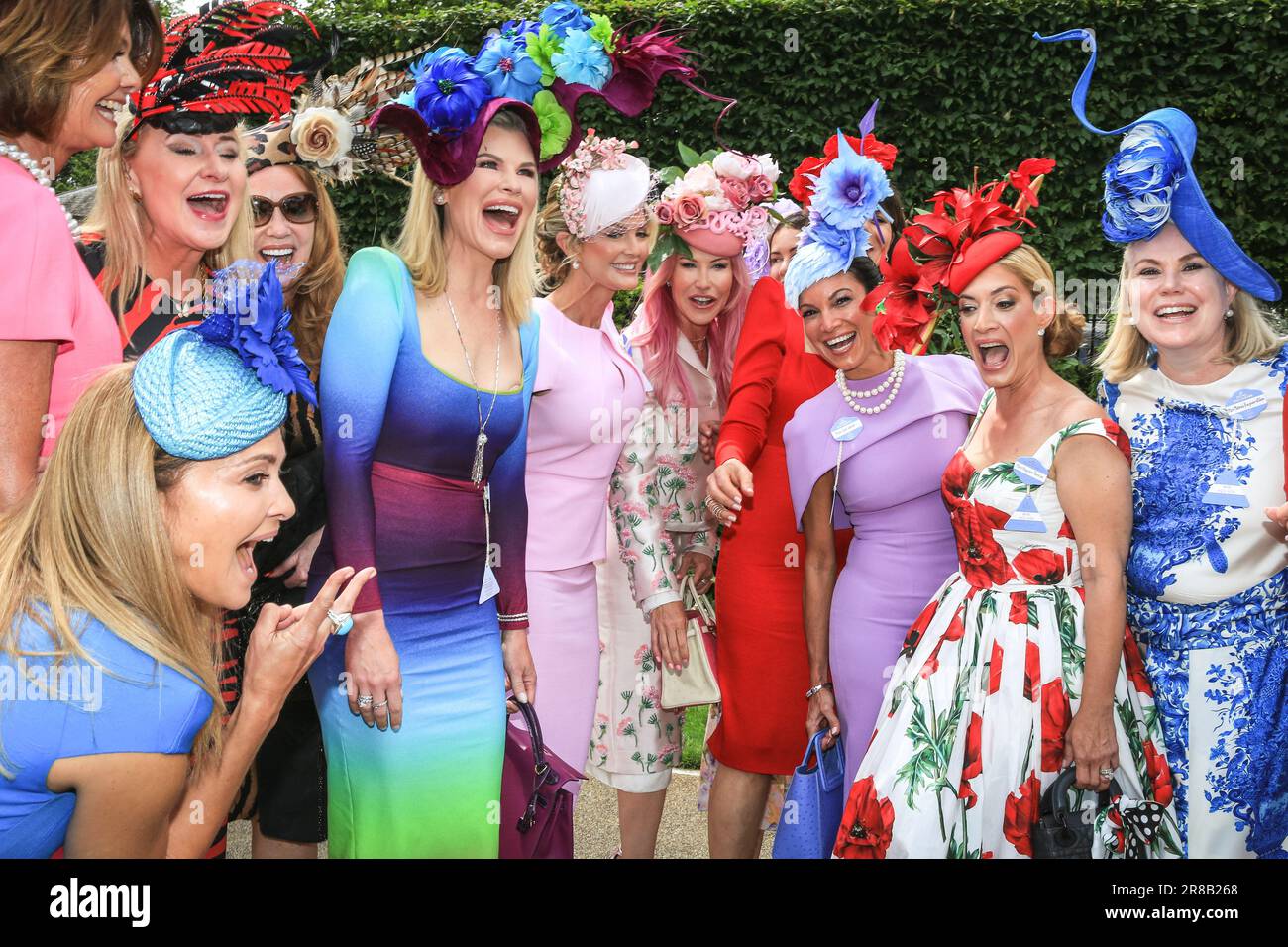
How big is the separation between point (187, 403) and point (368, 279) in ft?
3.00

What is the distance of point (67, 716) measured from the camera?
209 cm

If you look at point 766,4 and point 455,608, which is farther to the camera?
point 766,4

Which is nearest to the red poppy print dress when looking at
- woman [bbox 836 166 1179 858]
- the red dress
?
woman [bbox 836 166 1179 858]

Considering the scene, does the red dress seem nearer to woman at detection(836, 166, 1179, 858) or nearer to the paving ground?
woman at detection(836, 166, 1179, 858)

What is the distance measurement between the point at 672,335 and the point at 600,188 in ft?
2.28

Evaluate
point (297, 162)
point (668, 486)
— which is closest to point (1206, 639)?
point (668, 486)

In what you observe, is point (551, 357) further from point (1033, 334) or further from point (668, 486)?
point (1033, 334)

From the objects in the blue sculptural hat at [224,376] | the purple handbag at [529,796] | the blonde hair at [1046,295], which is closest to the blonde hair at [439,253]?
the blue sculptural hat at [224,376]

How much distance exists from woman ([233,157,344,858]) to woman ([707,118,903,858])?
138 cm

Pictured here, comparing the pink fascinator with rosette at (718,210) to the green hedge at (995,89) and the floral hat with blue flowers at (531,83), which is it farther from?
the green hedge at (995,89)

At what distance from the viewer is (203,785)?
2449mm

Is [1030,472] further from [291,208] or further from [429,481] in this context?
Answer: [291,208]

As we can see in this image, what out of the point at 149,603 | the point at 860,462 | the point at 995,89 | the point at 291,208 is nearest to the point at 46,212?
the point at 149,603

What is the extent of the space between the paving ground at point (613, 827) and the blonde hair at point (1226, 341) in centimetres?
249
